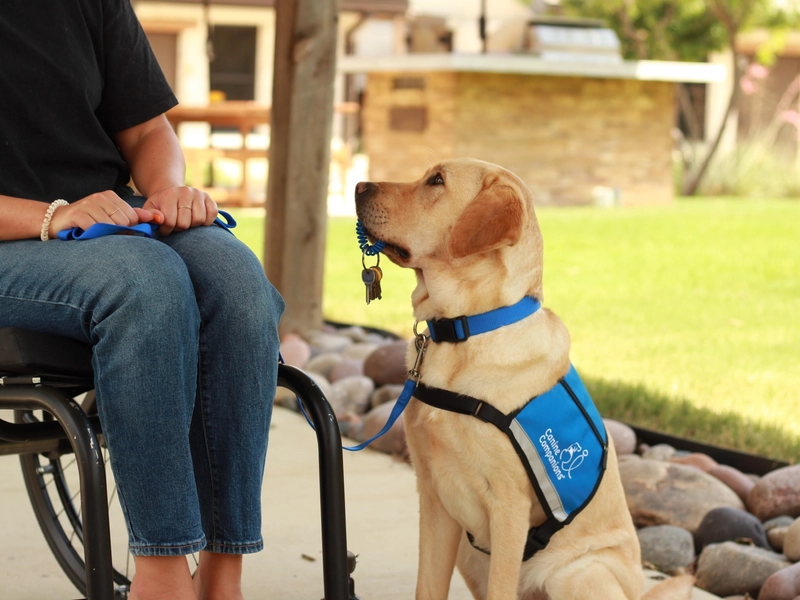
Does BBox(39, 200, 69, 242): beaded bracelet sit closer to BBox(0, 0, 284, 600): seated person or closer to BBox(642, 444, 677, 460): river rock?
BBox(0, 0, 284, 600): seated person

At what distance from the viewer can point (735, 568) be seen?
2707 mm

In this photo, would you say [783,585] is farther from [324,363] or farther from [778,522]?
[324,363]

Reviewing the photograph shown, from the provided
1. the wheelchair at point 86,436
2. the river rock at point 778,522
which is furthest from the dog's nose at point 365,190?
the river rock at point 778,522

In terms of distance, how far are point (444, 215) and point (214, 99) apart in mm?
11575

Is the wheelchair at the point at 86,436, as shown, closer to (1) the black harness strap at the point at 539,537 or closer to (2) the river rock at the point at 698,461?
(1) the black harness strap at the point at 539,537

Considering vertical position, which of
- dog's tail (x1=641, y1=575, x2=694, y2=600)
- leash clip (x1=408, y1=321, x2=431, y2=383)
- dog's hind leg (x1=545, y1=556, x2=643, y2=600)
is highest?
leash clip (x1=408, y1=321, x2=431, y2=383)

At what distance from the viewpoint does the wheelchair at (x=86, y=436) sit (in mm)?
1609

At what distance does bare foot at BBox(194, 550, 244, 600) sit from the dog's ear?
792 millimetres

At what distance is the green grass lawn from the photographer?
13.8 ft

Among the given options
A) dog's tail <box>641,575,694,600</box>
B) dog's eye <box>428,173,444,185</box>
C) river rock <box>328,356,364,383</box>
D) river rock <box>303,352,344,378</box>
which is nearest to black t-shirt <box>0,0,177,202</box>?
dog's eye <box>428,173,444,185</box>

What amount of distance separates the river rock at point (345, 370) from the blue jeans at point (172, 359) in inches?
109

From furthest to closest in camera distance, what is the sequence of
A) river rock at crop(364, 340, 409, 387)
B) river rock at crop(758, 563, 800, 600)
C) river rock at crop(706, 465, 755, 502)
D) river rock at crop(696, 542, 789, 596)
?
river rock at crop(364, 340, 409, 387) < river rock at crop(706, 465, 755, 502) < river rock at crop(696, 542, 789, 596) < river rock at crop(758, 563, 800, 600)

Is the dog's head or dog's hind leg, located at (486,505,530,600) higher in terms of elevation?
the dog's head

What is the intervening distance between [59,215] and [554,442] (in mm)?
1108
